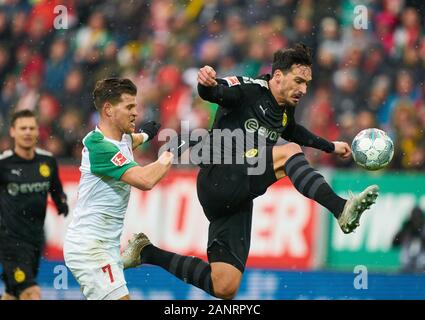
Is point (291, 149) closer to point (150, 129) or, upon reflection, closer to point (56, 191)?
point (150, 129)

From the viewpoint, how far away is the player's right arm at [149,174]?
7035 millimetres

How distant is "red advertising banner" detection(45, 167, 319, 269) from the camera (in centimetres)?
1182

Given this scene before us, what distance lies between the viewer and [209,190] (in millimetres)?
8023

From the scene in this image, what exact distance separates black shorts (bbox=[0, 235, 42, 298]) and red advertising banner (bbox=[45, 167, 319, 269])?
2.21m

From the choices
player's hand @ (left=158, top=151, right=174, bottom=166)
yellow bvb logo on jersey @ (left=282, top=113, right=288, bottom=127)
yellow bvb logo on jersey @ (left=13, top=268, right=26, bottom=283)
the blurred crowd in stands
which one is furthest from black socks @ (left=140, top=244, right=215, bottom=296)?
the blurred crowd in stands

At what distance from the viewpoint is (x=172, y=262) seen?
8266 mm

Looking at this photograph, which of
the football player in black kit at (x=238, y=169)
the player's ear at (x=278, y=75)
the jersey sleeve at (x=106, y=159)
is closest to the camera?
the jersey sleeve at (x=106, y=159)

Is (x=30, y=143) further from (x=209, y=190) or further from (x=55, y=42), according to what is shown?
(x=55, y=42)

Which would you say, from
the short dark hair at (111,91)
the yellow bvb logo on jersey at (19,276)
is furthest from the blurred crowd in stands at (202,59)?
the short dark hair at (111,91)

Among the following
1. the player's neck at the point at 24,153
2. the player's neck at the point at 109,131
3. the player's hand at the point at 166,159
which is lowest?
the player's hand at the point at 166,159

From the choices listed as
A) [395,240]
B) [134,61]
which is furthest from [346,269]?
[134,61]

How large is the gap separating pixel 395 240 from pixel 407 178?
0.72 metres

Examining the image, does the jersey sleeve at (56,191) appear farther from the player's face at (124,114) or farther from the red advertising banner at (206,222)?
the player's face at (124,114)

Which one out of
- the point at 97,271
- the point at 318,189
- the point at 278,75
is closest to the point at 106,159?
Result: the point at 97,271
